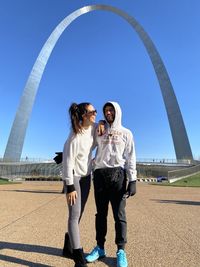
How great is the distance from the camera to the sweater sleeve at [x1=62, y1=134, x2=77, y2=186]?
3900mm

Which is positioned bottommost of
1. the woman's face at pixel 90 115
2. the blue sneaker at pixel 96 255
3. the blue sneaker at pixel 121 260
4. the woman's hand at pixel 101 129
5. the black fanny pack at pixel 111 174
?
the blue sneaker at pixel 121 260

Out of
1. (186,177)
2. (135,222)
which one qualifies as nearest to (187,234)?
(135,222)

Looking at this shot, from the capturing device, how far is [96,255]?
13.5 ft

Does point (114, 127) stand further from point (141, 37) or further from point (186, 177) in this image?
point (141, 37)

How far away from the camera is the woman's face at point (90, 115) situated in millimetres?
4121

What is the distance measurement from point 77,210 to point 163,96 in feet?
135

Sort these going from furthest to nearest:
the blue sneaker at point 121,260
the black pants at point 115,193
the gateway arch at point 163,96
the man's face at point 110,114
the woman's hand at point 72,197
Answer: the gateway arch at point 163,96 → the man's face at point 110,114 → the black pants at point 115,193 → the woman's hand at point 72,197 → the blue sneaker at point 121,260

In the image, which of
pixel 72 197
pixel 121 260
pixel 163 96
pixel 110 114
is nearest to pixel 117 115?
pixel 110 114

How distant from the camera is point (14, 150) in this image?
43.2 m

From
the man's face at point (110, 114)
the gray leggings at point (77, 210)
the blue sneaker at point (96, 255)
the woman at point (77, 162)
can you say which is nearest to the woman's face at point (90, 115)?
the woman at point (77, 162)

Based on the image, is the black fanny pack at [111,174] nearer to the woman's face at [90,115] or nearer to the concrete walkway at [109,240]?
the woman's face at [90,115]

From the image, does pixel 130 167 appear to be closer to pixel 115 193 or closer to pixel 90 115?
pixel 115 193

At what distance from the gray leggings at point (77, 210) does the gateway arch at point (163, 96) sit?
3898 cm

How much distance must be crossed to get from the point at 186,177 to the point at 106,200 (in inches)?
1110
